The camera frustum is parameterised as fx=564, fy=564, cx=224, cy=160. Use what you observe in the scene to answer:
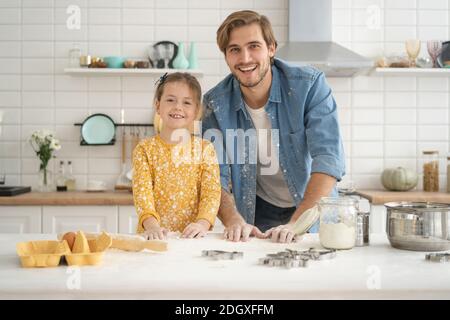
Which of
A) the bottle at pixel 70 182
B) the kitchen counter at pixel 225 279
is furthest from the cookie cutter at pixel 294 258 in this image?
the bottle at pixel 70 182

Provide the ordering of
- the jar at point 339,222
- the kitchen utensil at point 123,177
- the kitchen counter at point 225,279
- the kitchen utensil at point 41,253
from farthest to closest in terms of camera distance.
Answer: the kitchen utensil at point 123,177 < the jar at point 339,222 < the kitchen utensil at point 41,253 < the kitchen counter at point 225,279

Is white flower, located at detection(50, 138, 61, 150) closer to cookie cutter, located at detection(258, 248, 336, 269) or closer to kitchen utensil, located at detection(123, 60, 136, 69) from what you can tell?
kitchen utensil, located at detection(123, 60, 136, 69)

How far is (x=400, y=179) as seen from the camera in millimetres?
3725

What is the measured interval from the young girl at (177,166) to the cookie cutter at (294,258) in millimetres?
714

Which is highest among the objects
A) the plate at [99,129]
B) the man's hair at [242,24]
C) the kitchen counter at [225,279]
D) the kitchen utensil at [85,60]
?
the kitchen utensil at [85,60]

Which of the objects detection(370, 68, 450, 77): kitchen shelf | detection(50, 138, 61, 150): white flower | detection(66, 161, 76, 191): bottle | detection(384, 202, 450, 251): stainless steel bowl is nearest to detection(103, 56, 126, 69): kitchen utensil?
detection(50, 138, 61, 150): white flower

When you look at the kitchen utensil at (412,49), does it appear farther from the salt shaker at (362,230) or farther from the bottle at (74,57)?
the salt shaker at (362,230)

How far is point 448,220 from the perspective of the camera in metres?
1.48

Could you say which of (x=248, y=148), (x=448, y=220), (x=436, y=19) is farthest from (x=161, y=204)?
(x=436, y=19)

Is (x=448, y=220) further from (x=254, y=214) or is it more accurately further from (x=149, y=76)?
(x=149, y=76)

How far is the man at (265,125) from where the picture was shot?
6.96 ft

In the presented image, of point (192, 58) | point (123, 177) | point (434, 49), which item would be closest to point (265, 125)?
point (192, 58)

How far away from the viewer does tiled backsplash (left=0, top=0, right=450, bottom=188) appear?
394cm

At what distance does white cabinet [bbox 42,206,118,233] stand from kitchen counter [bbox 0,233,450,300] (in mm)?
1960
